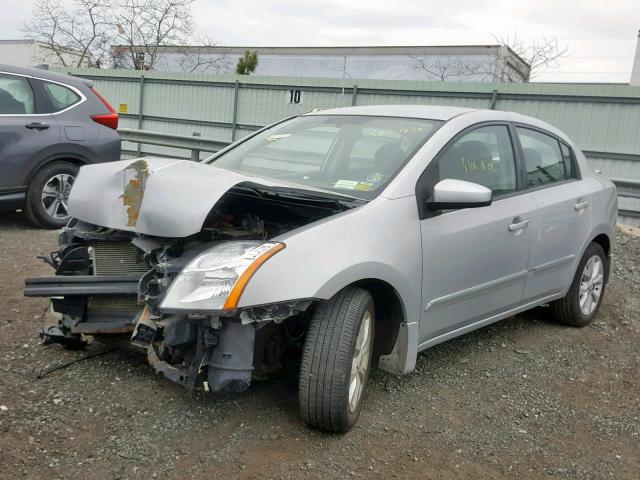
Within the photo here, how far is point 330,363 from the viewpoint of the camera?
2.95 meters

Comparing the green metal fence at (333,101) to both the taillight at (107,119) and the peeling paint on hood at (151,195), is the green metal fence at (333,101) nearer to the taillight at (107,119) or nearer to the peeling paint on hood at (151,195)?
the taillight at (107,119)

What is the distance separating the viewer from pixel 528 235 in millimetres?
4234

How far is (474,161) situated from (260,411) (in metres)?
1.94

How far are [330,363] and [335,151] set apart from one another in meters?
1.57

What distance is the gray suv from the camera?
259 inches

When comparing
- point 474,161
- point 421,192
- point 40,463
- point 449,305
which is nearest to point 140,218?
point 40,463

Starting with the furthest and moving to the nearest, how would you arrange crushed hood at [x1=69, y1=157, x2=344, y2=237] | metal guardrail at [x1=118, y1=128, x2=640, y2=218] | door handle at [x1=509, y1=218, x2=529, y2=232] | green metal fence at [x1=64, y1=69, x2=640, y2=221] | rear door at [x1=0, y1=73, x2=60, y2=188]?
green metal fence at [x1=64, y1=69, x2=640, y2=221], metal guardrail at [x1=118, y1=128, x2=640, y2=218], rear door at [x1=0, y1=73, x2=60, y2=188], door handle at [x1=509, y1=218, x2=529, y2=232], crushed hood at [x1=69, y1=157, x2=344, y2=237]

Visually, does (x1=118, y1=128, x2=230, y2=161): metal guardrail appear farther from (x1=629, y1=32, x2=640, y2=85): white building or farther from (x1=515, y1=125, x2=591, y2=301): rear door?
(x1=629, y1=32, x2=640, y2=85): white building

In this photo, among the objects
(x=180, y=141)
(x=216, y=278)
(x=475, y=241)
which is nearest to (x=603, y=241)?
(x=475, y=241)

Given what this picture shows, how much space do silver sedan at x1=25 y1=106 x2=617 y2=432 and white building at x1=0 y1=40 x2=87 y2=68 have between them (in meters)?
28.7

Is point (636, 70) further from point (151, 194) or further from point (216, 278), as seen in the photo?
point (216, 278)

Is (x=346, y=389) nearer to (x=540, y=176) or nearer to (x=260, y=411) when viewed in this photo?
(x=260, y=411)

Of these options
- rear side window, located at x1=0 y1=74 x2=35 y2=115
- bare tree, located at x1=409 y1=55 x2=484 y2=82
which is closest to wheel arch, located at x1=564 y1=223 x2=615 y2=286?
rear side window, located at x1=0 y1=74 x2=35 y2=115

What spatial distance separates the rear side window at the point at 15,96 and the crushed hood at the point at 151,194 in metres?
3.71
